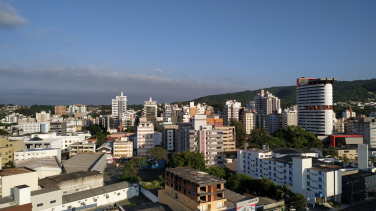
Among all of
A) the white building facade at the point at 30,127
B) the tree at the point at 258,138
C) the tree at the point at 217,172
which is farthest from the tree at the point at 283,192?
the white building facade at the point at 30,127

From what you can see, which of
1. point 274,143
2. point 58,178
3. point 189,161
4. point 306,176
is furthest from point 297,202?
point 274,143

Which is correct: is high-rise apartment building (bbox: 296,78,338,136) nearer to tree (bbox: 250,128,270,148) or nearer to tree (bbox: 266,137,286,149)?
tree (bbox: 266,137,286,149)

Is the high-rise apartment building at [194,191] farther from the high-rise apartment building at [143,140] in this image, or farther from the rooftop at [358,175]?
the high-rise apartment building at [143,140]

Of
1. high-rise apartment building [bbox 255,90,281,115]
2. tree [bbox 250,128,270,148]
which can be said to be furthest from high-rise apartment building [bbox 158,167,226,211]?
high-rise apartment building [bbox 255,90,281,115]

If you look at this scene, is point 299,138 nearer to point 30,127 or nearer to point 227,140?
point 227,140

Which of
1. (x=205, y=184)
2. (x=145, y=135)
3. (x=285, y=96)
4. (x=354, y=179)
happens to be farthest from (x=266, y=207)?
(x=285, y=96)
